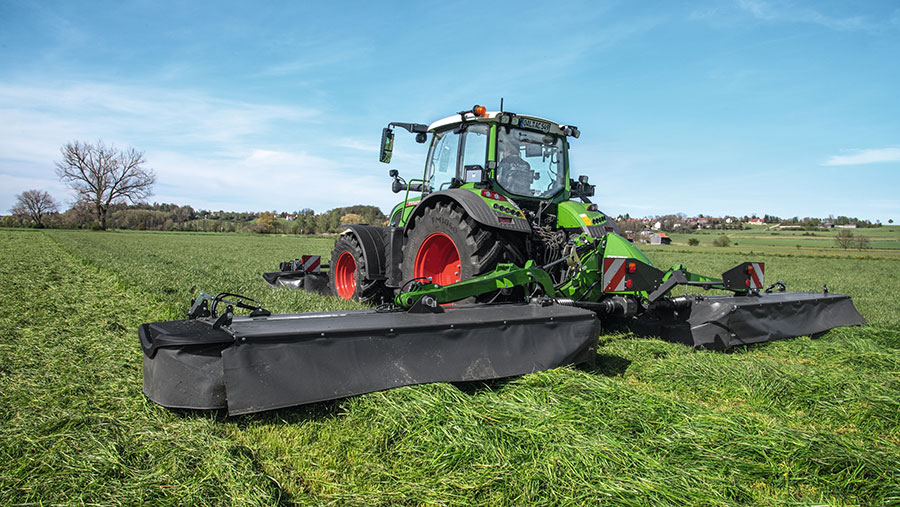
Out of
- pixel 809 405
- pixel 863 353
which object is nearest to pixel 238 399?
pixel 809 405

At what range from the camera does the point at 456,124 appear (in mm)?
6219

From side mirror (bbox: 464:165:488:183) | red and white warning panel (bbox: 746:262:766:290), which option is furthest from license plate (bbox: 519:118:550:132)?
red and white warning panel (bbox: 746:262:766:290)

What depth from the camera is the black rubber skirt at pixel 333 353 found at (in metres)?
2.78

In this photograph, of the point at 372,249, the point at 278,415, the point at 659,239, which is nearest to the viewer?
the point at 278,415

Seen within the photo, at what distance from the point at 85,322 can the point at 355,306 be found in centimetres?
283

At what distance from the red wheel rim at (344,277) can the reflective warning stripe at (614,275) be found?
14.2ft

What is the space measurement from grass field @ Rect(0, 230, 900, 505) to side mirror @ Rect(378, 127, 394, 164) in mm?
3561

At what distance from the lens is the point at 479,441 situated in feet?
8.37

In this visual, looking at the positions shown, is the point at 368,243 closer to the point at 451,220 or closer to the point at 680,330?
the point at 451,220

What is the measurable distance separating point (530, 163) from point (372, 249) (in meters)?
2.43

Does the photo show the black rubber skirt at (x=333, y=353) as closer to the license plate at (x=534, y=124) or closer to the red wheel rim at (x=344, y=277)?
the license plate at (x=534, y=124)

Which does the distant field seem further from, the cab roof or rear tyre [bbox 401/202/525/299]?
rear tyre [bbox 401/202/525/299]

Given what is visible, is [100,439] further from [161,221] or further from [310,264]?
[161,221]

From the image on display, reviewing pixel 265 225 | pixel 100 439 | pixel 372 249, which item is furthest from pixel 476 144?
pixel 265 225
